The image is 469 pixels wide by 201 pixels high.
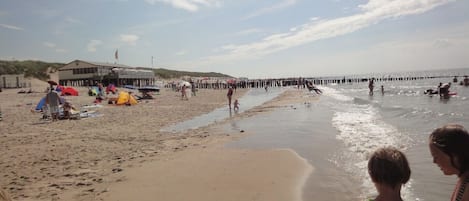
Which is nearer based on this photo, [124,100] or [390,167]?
[390,167]

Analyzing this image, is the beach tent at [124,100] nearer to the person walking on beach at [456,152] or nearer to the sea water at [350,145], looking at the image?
the sea water at [350,145]

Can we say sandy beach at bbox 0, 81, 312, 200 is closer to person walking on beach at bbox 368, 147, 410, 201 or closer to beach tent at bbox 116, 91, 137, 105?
person walking on beach at bbox 368, 147, 410, 201

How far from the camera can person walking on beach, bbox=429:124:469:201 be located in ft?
6.91

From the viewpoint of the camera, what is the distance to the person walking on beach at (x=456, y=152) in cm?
211

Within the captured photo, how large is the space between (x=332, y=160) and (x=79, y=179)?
5662 millimetres

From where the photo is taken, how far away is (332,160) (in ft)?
27.9

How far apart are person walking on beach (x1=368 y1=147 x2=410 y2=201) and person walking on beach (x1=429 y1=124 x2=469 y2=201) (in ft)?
0.75

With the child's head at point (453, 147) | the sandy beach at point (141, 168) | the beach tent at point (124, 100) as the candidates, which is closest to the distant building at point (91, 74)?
the beach tent at point (124, 100)

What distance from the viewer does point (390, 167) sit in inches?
Result: 89.7

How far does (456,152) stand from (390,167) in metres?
0.38

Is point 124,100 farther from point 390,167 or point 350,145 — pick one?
point 390,167

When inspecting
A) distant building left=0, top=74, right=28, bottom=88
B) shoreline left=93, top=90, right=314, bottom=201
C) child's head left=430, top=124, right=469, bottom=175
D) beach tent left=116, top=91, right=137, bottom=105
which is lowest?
shoreline left=93, top=90, right=314, bottom=201

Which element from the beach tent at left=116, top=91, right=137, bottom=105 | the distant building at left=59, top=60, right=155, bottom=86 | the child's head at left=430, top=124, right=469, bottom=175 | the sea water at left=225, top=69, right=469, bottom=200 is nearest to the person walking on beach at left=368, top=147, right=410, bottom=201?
the child's head at left=430, top=124, right=469, bottom=175

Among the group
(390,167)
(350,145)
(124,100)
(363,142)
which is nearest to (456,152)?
(390,167)
